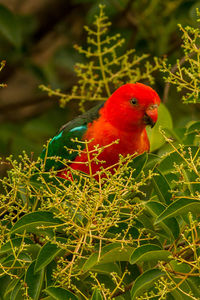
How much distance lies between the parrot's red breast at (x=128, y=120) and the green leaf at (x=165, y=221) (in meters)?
0.95

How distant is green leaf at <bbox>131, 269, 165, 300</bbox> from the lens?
5.83 feet

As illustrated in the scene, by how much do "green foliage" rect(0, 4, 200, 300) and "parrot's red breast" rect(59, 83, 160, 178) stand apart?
31.2 inches

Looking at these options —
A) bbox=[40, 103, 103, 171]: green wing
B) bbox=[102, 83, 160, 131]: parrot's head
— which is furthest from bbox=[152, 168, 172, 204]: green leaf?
bbox=[40, 103, 103, 171]: green wing

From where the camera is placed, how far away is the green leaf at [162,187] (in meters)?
2.02

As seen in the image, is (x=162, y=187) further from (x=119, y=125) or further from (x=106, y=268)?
(x=119, y=125)

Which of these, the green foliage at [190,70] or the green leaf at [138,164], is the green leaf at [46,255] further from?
the green foliage at [190,70]

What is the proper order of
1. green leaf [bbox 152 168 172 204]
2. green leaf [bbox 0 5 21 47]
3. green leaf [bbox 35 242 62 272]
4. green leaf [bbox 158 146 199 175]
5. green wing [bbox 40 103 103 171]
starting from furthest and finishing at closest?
green leaf [bbox 0 5 21 47] → green wing [bbox 40 103 103 171] → green leaf [bbox 158 146 199 175] → green leaf [bbox 152 168 172 204] → green leaf [bbox 35 242 62 272]

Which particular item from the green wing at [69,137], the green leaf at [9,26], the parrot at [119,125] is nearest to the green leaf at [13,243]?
the parrot at [119,125]

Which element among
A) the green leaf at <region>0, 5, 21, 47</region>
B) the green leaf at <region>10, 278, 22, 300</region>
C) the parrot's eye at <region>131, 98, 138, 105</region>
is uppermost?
the green leaf at <region>0, 5, 21, 47</region>

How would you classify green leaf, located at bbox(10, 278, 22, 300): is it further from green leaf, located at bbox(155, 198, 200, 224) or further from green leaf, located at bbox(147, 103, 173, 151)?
green leaf, located at bbox(147, 103, 173, 151)

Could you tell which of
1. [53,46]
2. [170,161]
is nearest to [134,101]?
[170,161]

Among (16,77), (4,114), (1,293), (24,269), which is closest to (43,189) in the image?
(24,269)

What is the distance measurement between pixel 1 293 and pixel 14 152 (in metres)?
2.29

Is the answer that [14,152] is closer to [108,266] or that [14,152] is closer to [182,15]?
[182,15]
